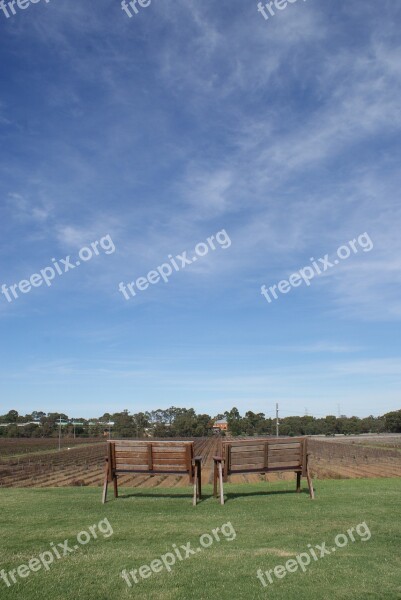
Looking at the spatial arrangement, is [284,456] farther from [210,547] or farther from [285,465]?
[210,547]

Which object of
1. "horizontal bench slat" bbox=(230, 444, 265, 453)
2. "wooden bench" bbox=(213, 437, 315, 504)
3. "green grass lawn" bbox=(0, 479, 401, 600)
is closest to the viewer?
"green grass lawn" bbox=(0, 479, 401, 600)

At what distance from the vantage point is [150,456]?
339 inches

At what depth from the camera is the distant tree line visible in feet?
467

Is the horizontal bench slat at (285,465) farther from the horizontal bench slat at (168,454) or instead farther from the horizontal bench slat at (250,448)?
the horizontal bench slat at (168,454)

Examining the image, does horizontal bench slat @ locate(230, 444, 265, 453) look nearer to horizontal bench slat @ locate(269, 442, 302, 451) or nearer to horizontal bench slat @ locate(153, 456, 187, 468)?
horizontal bench slat @ locate(269, 442, 302, 451)

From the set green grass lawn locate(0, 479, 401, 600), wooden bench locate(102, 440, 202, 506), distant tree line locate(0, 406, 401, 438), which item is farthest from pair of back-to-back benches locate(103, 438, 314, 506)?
distant tree line locate(0, 406, 401, 438)

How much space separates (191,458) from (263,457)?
1291 mm

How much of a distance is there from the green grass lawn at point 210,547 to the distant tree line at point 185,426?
132 meters

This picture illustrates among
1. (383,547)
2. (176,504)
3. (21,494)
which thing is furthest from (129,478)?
(383,547)

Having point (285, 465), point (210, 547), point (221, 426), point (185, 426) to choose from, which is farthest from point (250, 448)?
point (221, 426)

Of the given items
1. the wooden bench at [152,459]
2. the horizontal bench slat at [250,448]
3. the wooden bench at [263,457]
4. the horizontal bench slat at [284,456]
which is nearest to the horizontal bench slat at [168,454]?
the wooden bench at [152,459]

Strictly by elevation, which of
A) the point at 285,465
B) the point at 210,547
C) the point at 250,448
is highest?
the point at 250,448

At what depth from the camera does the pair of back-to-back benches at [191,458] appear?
27.8 feet

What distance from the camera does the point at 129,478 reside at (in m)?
20.5
